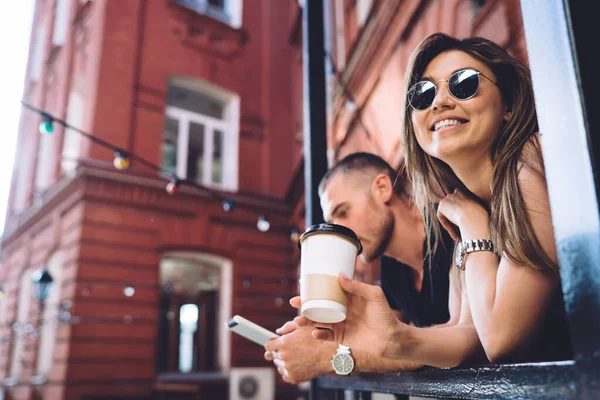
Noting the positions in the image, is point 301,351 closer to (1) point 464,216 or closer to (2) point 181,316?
(1) point 464,216

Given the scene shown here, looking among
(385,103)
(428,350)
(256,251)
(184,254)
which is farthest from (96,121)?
(428,350)

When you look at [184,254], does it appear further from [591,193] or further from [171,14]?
[591,193]

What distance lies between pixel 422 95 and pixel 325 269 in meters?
0.35

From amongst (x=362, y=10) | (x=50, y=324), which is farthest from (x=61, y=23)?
(x=362, y=10)

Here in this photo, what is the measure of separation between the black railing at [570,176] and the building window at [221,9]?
310 inches

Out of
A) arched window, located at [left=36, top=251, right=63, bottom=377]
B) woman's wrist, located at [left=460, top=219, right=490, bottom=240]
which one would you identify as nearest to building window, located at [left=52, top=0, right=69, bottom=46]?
arched window, located at [left=36, top=251, right=63, bottom=377]

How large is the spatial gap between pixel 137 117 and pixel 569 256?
7.03 meters

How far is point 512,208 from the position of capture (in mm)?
710

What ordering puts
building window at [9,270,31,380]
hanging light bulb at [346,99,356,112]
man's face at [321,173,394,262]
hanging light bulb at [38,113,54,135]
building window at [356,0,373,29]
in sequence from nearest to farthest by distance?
man's face at [321,173,394,262]
hanging light bulb at [38,113,54,135]
hanging light bulb at [346,99,356,112]
building window at [356,0,373,29]
building window at [9,270,31,380]

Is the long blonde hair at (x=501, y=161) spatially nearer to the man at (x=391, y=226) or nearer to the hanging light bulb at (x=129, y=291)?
the man at (x=391, y=226)

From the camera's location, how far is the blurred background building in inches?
228

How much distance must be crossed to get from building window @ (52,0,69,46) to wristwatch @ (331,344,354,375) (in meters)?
8.17

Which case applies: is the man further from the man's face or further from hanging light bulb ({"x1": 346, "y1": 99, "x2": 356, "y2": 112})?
hanging light bulb ({"x1": 346, "y1": 99, "x2": 356, "y2": 112})

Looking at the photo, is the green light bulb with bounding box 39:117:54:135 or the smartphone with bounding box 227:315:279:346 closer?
the smartphone with bounding box 227:315:279:346
